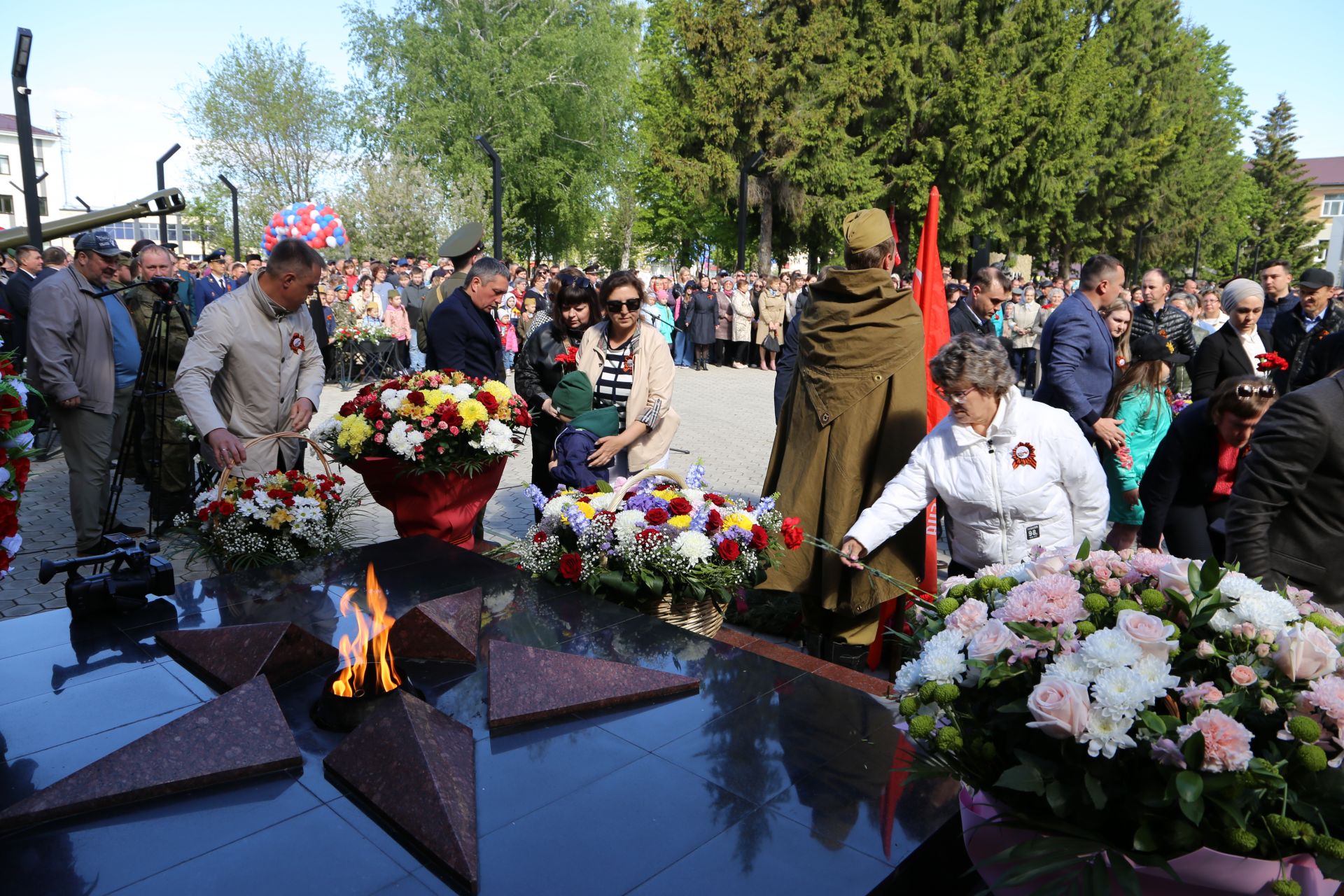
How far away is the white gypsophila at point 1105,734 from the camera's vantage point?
4.54 feet

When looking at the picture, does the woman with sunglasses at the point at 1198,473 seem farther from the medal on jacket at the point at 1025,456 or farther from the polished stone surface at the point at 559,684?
the polished stone surface at the point at 559,684

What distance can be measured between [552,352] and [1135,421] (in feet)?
11.5

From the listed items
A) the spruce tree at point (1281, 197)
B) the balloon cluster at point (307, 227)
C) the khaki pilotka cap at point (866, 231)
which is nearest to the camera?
the khaki pilotka cap at point (866, 231)

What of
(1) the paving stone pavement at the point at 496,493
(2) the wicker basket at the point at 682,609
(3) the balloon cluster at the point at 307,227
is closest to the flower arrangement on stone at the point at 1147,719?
(2) the wicker basket at the point at 682,609

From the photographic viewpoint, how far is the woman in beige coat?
1948 cm

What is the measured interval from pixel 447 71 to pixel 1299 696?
37.8 meters

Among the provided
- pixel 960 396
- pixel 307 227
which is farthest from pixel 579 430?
pixel 307 227

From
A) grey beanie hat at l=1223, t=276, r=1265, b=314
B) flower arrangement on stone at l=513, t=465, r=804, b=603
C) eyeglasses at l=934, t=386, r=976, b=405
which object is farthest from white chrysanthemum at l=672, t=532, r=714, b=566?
grey beanie hat at l=1223, t=276, r=1265, b=314

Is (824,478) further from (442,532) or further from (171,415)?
(171,415)

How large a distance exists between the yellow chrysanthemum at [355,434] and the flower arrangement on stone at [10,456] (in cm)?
179

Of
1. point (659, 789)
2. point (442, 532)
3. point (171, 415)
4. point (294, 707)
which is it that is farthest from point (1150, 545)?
point (171, 415)

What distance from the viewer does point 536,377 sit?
19.1 ft

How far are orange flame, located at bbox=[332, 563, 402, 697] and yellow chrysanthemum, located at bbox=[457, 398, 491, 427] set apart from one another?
5.95 ft

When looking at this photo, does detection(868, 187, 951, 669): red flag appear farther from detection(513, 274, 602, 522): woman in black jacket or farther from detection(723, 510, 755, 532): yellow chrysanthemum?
detection(513, 274, 602, 522): woman in black jacket
